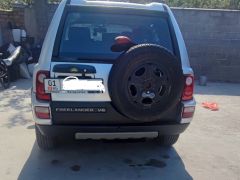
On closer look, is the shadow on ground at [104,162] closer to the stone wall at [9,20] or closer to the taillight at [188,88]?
the taillight at [188,88]

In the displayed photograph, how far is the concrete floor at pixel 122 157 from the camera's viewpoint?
3705mm

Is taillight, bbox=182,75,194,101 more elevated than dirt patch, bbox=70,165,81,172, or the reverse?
taillight, bbox=182,75,194,101

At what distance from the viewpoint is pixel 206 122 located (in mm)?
5711

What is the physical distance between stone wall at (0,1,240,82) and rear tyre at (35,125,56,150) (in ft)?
19.6

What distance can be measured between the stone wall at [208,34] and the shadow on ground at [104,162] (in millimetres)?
5524

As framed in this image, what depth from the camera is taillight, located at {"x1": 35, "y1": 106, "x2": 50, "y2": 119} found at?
335 cm

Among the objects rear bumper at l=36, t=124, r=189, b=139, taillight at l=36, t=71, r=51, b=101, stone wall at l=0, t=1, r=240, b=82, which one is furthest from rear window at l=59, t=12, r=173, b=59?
stone wall at l=0, t=1, r=240, b=82

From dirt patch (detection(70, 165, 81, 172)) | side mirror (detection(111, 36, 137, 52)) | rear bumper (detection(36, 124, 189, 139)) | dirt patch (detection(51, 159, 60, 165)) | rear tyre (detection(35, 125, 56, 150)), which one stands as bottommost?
dirt patch (detection(70, 165, 81, 172))

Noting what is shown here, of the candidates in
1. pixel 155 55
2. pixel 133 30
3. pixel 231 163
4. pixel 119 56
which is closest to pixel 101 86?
pixel 119 56

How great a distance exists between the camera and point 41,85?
3.34 meters

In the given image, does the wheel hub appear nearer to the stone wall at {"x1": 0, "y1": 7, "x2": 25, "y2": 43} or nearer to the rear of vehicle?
the rear of vehicle

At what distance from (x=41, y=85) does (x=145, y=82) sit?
990 mm

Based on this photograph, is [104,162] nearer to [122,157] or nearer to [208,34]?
[122,157]

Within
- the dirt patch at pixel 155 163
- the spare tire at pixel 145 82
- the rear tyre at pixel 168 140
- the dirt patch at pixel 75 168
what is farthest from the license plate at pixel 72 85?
the rear tyre at pixel 168 140
